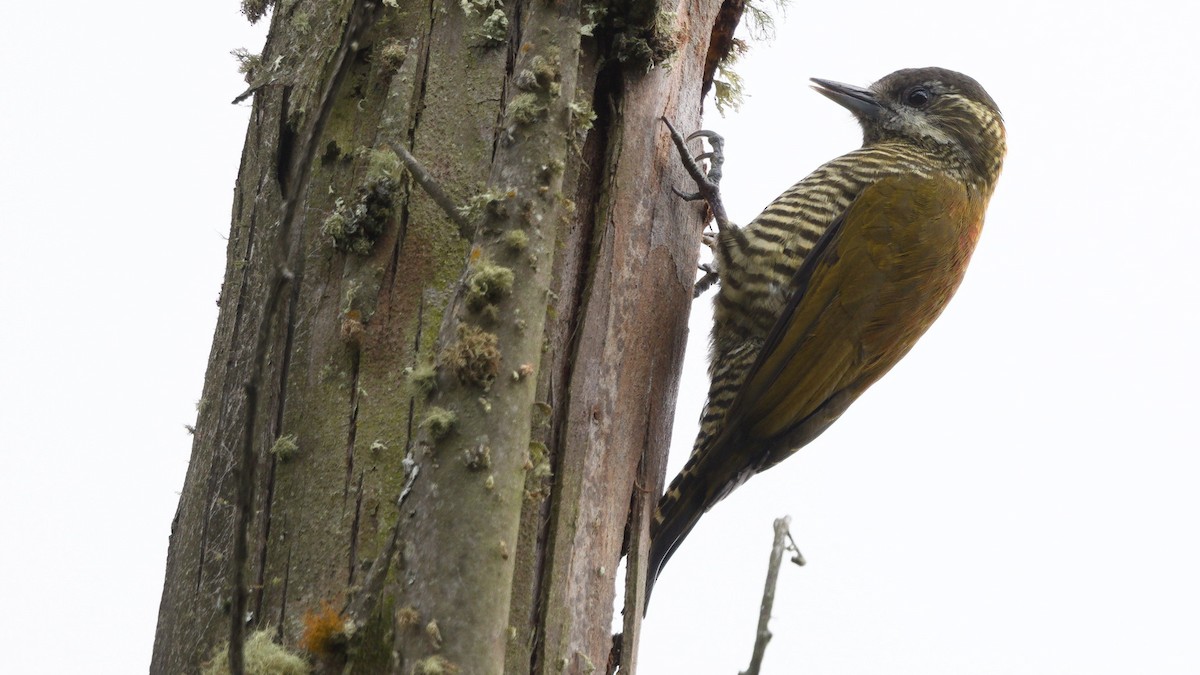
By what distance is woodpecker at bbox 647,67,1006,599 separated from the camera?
131 inches

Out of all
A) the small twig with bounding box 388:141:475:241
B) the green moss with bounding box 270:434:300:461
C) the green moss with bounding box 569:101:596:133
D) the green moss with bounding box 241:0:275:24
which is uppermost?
the green moss with bounding box 241:0:275:24

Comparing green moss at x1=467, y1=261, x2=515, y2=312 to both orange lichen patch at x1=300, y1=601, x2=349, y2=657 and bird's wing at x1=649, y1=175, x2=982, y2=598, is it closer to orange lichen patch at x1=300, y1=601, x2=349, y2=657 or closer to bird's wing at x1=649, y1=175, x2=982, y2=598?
orange lichen patch at x1=300, y1=601, x2=349, y2=657

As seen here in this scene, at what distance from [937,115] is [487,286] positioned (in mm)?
3136

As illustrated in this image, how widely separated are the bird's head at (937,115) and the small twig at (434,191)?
2.78 m

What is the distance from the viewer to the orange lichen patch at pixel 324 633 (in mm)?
1598

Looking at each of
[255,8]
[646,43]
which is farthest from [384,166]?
[255,8]

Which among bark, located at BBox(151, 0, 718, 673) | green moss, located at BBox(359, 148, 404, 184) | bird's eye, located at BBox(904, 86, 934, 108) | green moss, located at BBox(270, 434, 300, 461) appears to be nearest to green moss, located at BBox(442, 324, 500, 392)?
bark, located at BBox(151, 0, 718, 673)

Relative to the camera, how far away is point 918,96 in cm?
439

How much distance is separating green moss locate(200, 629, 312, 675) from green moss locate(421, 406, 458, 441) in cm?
38

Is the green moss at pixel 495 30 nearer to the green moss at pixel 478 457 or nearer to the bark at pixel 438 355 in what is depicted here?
the bark at pixel 438 355

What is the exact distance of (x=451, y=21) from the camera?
7.11ft

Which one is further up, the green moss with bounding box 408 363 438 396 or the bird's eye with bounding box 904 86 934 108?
the bird's eye with bounding box 904 86 934 108

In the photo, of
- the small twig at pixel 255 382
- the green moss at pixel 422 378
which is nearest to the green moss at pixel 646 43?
the green moss at pixel 422 378

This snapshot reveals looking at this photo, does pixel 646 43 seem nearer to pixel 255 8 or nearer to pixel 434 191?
pixel 434 191
